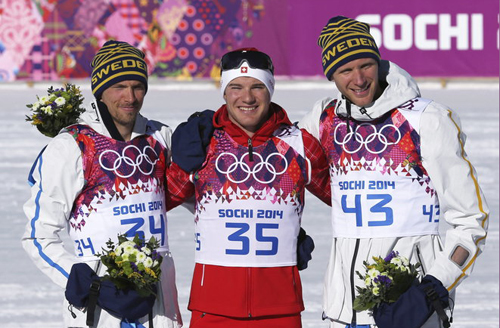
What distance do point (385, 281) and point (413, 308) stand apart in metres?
0.15

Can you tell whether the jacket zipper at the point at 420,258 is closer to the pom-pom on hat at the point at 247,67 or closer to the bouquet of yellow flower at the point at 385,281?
the bouquet of yellow flower at the point at 385,281

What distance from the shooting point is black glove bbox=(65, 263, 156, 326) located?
→ 378 cm

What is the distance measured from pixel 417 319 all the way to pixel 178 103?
8.14 m

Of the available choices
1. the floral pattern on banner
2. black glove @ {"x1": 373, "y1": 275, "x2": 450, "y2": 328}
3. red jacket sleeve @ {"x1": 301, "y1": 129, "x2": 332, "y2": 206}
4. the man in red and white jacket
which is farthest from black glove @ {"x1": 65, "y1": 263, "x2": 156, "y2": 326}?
the floral pattern on banner

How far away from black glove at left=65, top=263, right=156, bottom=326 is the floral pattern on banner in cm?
974

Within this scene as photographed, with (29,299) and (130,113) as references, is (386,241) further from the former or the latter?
(29,299)

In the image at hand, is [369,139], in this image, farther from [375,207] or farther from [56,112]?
[56,112]

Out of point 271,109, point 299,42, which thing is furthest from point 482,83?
point 271,109

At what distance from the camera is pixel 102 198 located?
13.0ft

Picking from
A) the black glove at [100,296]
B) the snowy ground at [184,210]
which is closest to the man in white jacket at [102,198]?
the black glove at [100,296]

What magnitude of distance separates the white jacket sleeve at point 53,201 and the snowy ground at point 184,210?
1970 mm

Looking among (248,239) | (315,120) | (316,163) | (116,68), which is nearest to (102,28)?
(116,68)

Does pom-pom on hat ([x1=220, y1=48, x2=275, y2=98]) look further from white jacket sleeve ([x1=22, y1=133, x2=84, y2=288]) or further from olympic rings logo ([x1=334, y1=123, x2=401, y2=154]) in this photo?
white jacket sleeve ([x1=22, y1=133, x2=84, y2=288])

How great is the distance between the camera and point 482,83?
43.7 feet
